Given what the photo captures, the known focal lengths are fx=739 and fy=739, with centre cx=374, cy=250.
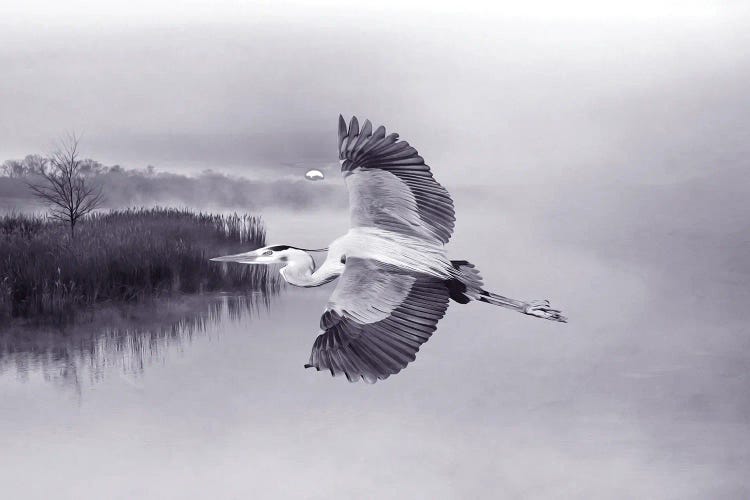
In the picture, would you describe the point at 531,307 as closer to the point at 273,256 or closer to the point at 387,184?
the point at 387,184

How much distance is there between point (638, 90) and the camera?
63.3 inches

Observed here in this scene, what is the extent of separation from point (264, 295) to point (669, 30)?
3.42 ft

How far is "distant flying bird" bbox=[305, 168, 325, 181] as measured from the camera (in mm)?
1512

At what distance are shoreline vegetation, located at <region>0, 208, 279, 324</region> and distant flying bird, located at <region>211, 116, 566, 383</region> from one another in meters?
0.13

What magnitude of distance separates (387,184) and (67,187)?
0.69 m

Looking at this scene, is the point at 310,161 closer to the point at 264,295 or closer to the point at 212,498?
the point at 264,295

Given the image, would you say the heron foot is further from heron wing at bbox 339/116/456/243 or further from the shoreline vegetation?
the shoreline vegetation

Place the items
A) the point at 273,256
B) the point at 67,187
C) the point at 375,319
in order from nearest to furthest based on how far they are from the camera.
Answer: the point at 375,319
the point at 273,256
the point at 67,187

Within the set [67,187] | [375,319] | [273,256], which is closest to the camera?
[375,319]

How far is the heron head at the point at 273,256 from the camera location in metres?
1.42

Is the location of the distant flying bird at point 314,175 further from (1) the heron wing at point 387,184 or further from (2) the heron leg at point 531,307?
(2) the heron leg at point 531,307

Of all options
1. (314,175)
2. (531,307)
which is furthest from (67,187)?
(531,307)

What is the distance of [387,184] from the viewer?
1.39 m

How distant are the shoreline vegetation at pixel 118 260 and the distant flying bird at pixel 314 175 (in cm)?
14
